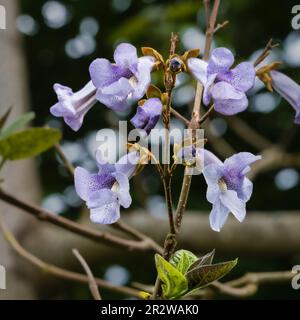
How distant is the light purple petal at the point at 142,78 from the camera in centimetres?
71

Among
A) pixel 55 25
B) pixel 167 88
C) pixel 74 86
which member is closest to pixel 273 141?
pixel 74 86

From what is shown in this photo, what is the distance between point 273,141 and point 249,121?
0.44ft

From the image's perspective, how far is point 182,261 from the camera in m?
0.72

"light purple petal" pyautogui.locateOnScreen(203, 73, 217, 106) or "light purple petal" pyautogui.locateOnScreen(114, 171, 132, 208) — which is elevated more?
"light purple petal" pyautogui.locateOnScreen(203, 73, 217, 106)

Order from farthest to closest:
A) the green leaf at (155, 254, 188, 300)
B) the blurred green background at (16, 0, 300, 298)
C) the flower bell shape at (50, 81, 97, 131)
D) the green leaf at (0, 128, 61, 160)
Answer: the blurred green background at (16, 0, 300, 298) < the green leaf at (0, 128, 61, 160) < the flower bell shape at (50, 81, 97, 131) < the green leaf at (155, 254, 188, 300)

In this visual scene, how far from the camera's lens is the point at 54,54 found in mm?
2922

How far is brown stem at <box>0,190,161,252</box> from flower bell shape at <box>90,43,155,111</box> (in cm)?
40

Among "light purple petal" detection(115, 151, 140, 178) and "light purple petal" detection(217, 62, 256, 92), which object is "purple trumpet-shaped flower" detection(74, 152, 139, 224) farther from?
"light purple petal" detection(217, 62, 256, 92)

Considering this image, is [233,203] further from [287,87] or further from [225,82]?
[287,87]

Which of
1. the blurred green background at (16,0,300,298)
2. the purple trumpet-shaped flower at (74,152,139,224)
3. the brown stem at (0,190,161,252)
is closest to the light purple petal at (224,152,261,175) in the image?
the purple trumpet-shaped flower at (74,152,139,224)

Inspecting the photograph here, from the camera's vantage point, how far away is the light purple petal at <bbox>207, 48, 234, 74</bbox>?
720 mm

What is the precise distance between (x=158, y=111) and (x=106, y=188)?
11 centimetres

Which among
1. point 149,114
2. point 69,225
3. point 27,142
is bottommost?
point 69,225

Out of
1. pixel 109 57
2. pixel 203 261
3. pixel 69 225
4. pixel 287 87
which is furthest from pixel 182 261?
pixel 109 57
